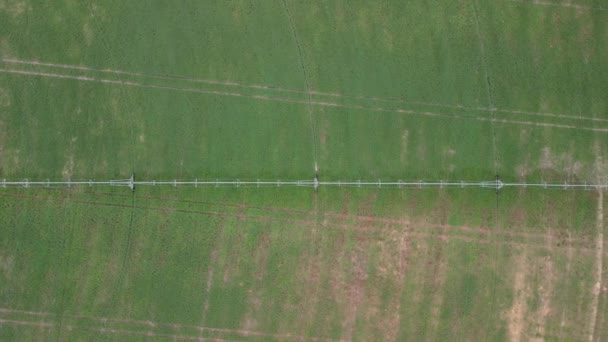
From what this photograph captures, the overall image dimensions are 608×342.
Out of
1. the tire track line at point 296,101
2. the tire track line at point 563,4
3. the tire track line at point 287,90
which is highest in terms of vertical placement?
the tire track line at point 563,4

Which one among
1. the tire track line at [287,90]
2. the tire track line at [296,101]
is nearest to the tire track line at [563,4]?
the tire track line at [287,90]

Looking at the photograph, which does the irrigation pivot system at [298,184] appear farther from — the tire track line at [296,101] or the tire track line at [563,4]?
the tire track line at [563,4]

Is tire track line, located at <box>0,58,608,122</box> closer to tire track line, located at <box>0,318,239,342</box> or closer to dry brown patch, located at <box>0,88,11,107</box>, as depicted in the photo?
dry brown patch, located at <box>0,88,11,107</box>

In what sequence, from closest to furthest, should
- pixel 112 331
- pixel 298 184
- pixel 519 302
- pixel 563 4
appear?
pixel 112 331
pixel 298 184
pixel 519 302
pixel 563 4

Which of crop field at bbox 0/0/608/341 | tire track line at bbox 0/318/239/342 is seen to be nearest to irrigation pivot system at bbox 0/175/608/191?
crop field at bbox 0/0/608/341

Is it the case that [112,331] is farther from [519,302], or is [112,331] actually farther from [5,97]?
[519,302]

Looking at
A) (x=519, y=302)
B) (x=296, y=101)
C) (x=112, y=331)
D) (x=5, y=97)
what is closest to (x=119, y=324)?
(x=112, y=331)

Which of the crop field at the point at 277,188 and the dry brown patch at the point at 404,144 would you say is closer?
the crop field at the point at 277,188

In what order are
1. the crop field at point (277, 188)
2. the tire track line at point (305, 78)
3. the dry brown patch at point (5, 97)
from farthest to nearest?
the tire track line at point (305, 78)
the dry brown patch at point (5, 97)
the crop field at point (277, 188)
